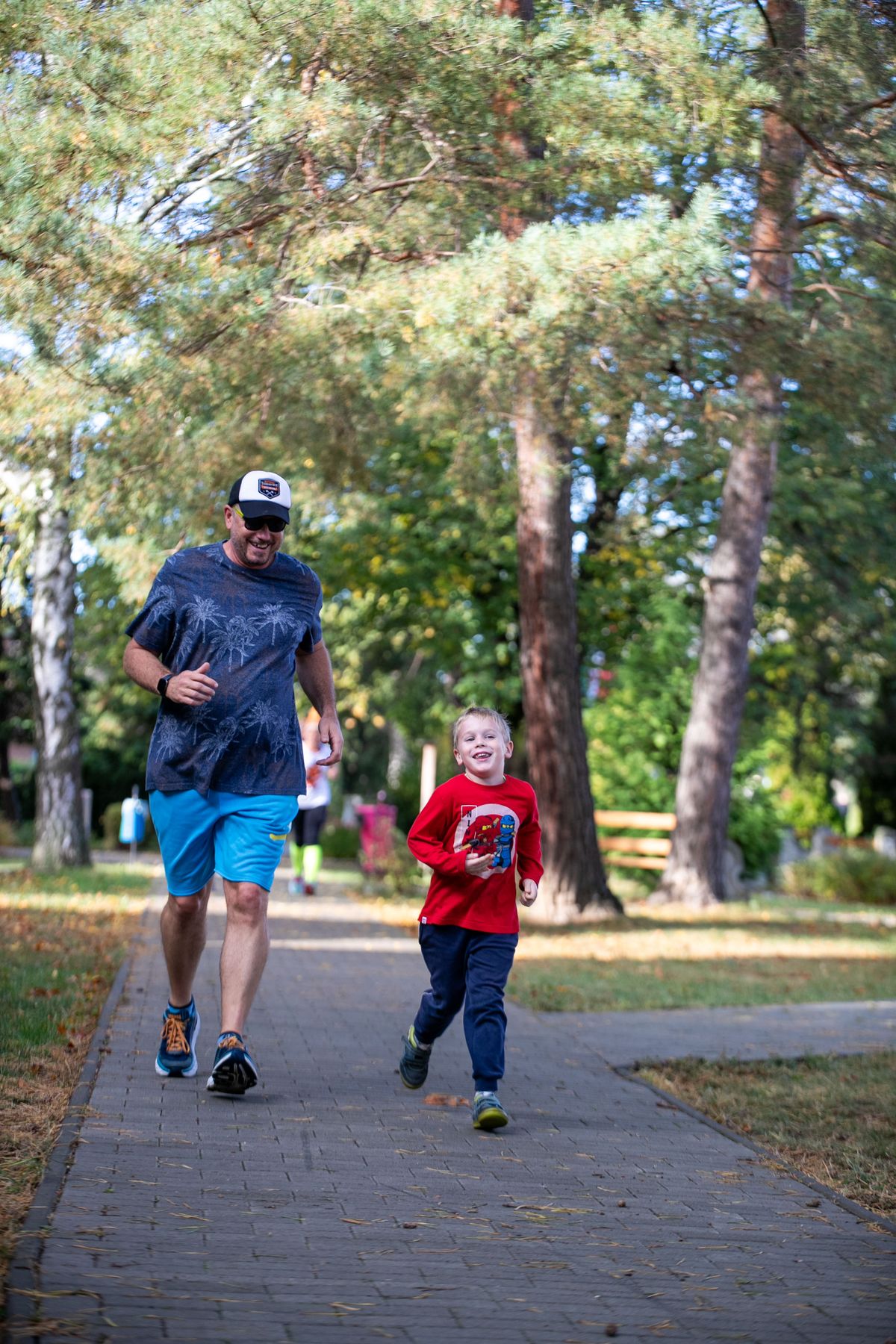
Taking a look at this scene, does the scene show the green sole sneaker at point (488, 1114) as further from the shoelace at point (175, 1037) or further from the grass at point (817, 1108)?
the shoelace at point (175, 1037)

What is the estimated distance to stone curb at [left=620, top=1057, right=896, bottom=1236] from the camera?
4770 mm

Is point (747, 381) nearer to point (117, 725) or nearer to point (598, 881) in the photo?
point (598, 881)

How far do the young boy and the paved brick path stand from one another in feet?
1.49

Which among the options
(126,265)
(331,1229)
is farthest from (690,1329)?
(126,265)

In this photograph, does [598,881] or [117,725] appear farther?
[117,725]

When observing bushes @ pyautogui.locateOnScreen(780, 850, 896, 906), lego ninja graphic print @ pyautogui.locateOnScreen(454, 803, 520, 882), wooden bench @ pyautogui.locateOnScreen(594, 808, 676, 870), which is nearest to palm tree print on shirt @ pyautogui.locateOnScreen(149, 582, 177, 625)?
lego ninja graphic print @ pyautogui.locateOnScreen(454, 803, 520, 882)

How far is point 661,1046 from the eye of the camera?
8.16 meters

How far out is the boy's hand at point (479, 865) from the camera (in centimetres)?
583

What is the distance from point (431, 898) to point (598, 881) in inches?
386

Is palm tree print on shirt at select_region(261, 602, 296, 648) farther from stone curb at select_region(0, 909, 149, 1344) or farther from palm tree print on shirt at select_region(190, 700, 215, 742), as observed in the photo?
stone curb at select_region(0, 909, 149, 1344)

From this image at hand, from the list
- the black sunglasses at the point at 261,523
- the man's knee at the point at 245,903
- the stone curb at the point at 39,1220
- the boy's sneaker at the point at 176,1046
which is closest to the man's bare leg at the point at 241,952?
the man's knee at the point at 245,903

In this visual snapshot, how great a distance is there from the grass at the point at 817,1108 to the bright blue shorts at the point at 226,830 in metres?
2.16

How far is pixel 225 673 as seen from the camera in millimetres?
5918

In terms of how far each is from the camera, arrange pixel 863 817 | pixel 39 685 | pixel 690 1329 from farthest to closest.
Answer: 1. pixel 863 817
2. pixel 39 685
3. pixel 690 1329
